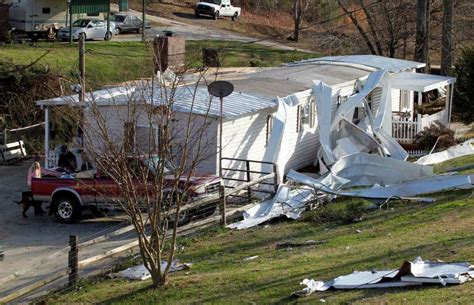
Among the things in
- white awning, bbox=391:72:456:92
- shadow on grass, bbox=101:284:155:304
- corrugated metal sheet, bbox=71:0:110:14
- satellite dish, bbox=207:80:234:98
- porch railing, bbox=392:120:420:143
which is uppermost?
corrugated metal sheet, bbox=71:0:110:14

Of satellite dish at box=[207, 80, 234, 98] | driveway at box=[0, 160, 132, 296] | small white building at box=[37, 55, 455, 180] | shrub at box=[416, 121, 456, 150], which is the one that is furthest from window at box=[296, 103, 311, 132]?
driveway at box=[0, 160, 132, 296]

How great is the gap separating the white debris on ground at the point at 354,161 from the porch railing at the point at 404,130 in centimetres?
75

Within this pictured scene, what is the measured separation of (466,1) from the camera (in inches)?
1927

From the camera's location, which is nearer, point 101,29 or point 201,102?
point 201,102

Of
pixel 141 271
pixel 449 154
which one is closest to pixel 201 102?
pixel 449 154

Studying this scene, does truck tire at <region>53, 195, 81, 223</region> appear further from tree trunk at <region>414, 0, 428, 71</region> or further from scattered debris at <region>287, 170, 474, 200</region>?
tree trunk at <region>414, 0, 428, 71</region>

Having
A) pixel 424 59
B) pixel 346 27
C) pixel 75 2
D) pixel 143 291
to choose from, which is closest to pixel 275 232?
pixel 143 291

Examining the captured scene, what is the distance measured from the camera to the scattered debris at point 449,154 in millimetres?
26125

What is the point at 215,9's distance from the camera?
214 ft

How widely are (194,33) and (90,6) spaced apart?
9.23 m

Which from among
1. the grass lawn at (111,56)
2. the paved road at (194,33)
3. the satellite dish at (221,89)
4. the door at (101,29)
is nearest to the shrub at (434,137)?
the grass lawn at (111,56)

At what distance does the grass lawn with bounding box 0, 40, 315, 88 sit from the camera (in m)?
39.2

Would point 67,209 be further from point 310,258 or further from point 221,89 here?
point 310,258

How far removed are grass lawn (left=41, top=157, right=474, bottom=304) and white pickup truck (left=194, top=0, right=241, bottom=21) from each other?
48.0 metres
